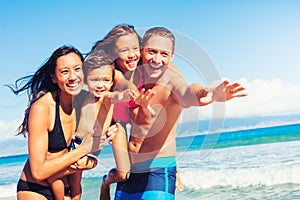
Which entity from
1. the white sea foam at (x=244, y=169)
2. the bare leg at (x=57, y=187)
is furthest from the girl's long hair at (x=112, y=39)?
the white sea foam at (x=244, y=169)

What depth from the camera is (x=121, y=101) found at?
3635 millimetres

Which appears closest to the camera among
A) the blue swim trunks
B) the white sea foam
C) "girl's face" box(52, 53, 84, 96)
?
"girl's face" box(52, 53, 84, 96)

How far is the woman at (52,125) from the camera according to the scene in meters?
3.43

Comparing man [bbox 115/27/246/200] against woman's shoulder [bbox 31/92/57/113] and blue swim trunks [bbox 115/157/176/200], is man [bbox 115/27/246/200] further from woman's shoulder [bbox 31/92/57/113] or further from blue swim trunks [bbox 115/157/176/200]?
woman's shoulder [bbox 31/92/57/113]

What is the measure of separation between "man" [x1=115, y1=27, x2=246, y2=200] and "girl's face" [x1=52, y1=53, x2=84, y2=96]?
0.53m

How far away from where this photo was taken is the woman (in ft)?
11.3

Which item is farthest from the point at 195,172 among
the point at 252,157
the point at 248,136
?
the point at 248,136

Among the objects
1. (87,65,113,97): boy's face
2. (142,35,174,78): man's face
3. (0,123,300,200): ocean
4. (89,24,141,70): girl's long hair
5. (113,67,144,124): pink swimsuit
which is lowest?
(0,123,300,200): ocean

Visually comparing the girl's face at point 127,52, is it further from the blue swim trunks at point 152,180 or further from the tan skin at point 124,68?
the blue swim trunks at point 152,180

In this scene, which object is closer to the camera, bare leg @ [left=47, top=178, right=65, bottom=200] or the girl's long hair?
bare leg @ [left=47, top=178, right=65, bottom=200]

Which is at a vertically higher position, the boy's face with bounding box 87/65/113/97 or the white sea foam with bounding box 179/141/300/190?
the boy's face with bounding box 87/65/113/97

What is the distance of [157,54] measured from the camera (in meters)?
3.73

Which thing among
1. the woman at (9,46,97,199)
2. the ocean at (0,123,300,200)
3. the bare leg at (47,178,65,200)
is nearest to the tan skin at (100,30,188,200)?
the woman at (9,46,97,199)

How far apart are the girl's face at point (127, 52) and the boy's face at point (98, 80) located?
0.18m
